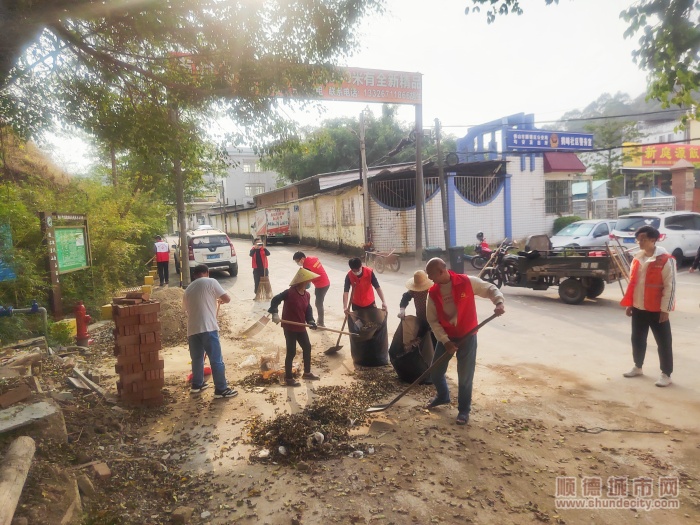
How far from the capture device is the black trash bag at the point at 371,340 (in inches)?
239

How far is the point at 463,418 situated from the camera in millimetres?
4359

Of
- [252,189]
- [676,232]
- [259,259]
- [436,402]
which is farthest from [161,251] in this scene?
[252,189]

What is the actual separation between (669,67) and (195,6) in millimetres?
5533

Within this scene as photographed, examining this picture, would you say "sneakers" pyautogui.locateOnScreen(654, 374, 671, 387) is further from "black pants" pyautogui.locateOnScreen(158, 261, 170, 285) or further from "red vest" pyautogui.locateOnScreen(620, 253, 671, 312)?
"black pants" pyautogui.locateOnScreen(158, 261, 170, 285)

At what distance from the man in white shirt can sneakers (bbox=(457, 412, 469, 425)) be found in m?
2.50

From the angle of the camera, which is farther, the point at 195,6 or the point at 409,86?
the point at 409,86

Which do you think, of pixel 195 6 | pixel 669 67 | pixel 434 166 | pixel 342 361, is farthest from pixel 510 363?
pixel 434 166

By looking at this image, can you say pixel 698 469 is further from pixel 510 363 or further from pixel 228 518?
pixel 228 518

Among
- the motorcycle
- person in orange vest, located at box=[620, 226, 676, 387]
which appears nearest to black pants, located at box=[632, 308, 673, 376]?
person in orange vest, located at box=[620, 226, 676, 387]

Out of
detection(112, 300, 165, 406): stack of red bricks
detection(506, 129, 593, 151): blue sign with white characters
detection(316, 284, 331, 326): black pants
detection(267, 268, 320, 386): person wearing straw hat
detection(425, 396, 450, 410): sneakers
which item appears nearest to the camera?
detection(425, 396, 450, 410): sneakers

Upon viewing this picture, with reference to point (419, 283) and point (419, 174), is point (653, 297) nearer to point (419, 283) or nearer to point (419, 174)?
point (419, 283)

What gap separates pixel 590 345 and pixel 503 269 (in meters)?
4.94

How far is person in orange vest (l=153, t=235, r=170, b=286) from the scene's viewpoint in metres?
14.2

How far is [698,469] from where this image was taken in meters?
3.48
